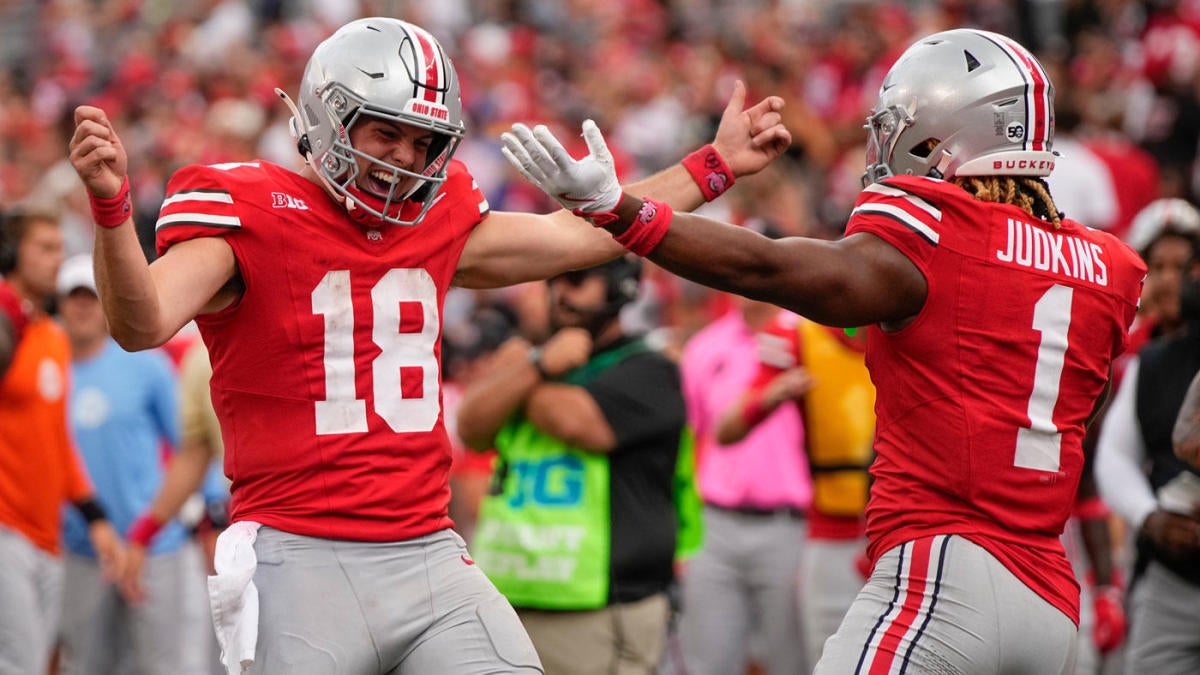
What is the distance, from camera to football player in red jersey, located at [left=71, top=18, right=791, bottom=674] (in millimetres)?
3678

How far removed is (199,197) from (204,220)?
7 centimetres

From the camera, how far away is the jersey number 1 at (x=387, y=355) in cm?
379

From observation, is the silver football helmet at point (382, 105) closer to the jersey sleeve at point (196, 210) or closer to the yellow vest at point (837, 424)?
the jersey sleeve at point (196, 210)

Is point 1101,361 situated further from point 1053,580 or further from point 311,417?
point 311,417

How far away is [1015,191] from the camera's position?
152 inches

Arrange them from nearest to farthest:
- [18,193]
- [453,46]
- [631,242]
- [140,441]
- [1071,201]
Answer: [631,242] → [140,441] → [1071,201] → [18,193] → [453,46]

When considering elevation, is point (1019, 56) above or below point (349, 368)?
above

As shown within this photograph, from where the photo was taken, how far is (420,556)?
3863mm

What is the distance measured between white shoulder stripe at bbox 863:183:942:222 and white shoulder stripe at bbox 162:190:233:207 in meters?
A: 1.49

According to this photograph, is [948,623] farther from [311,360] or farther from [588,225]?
[311,360]

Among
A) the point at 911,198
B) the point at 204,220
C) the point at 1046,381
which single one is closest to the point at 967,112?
the point at 911,198

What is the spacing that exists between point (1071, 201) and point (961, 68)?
23.2 feet

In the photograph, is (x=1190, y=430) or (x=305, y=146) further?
(x=1190, y=430)

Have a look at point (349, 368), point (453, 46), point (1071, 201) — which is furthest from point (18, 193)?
point (349, 368)
